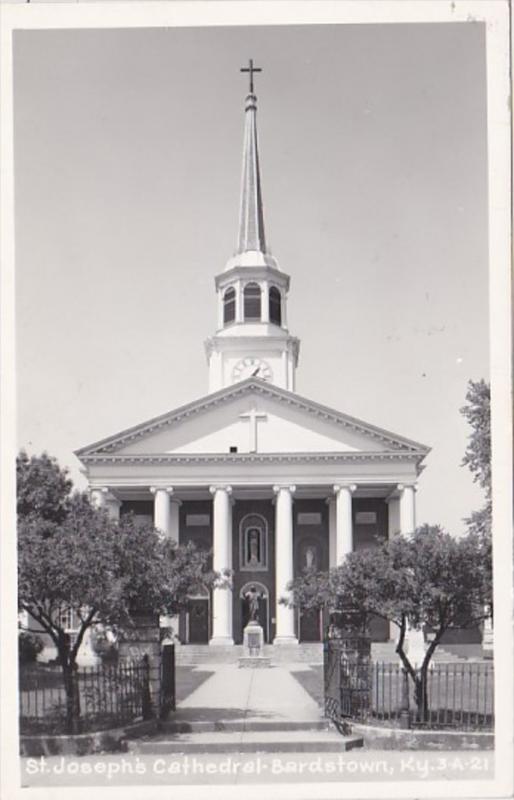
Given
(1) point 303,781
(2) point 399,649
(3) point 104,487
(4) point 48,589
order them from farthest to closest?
1. (3) point 104,487
2. (2) point 399,649
3. (4) point 48,589
4. (1) point 303,781

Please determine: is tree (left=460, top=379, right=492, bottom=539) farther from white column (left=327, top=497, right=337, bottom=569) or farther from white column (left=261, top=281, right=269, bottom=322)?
white column (left=261, top=281, right=269, bottom=322)

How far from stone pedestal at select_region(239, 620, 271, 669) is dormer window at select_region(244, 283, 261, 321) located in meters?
21.4

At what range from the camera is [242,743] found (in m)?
16.0

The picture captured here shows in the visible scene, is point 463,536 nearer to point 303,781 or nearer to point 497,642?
point 497,642

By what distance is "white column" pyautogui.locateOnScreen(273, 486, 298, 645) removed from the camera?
48.5 meters

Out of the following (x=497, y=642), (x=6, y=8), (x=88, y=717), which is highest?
(x=6, y=8)

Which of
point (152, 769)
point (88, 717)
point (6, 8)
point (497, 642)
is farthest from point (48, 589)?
point (6, 8)

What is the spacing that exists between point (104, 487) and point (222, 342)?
12823mm

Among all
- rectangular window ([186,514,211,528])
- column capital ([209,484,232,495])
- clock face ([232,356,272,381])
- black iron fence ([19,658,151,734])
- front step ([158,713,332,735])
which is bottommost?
front step ([158,713,332,735])

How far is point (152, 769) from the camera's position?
45.9 feet

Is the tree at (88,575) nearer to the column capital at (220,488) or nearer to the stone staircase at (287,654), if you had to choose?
the stone staircase at (287,654)

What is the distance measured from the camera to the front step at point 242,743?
51.6ft

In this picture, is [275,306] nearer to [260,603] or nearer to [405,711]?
[260,603]

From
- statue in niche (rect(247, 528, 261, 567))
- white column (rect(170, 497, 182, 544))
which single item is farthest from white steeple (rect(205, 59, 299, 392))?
statue in niche (rect(247, 528, 261, 567))
